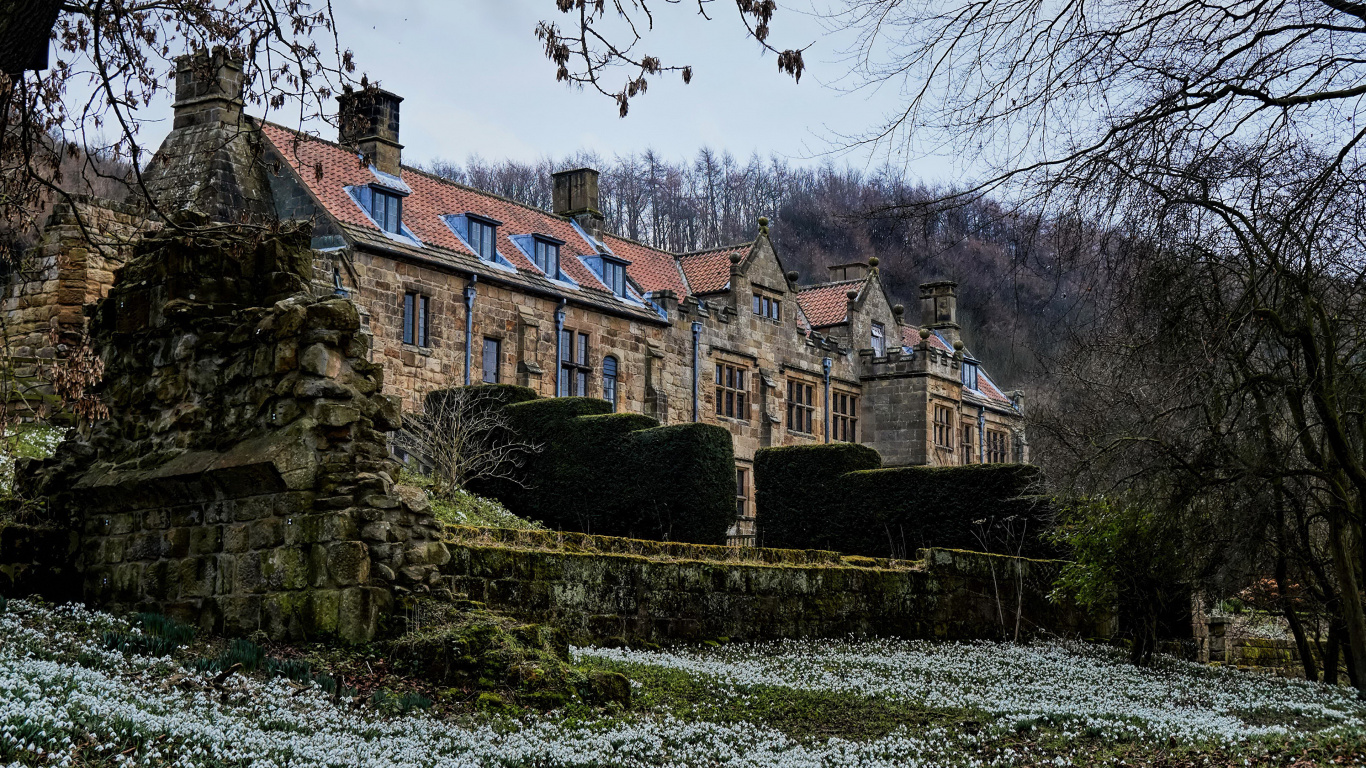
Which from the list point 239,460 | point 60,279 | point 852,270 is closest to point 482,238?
point 60,279

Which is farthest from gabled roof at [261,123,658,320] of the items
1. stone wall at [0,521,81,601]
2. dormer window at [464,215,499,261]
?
stone wall at [0,521,81,601]

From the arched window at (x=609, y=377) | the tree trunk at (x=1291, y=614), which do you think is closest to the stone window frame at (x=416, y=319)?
the arched window at (x=609, y=377)

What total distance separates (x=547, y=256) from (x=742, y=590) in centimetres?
1629

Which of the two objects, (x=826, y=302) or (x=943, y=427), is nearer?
(x=943, y=427)

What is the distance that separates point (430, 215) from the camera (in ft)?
92.2

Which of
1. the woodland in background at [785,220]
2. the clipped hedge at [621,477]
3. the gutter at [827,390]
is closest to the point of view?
the clipped hedge at [621,477]

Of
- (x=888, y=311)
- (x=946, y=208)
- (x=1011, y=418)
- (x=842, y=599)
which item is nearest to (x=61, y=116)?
(x=946, y=208)

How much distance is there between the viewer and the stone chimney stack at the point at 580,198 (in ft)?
112

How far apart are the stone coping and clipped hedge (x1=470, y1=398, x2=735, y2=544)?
16.2ft

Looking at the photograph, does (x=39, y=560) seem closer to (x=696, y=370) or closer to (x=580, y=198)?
(x=696, y=370)

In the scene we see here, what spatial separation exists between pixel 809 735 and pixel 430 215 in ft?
69.2

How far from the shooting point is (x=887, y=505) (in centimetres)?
2572

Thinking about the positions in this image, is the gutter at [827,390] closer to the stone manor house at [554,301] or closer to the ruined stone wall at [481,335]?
the stone manor house at [554,301]

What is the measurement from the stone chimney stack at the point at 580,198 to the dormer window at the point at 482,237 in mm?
5605
